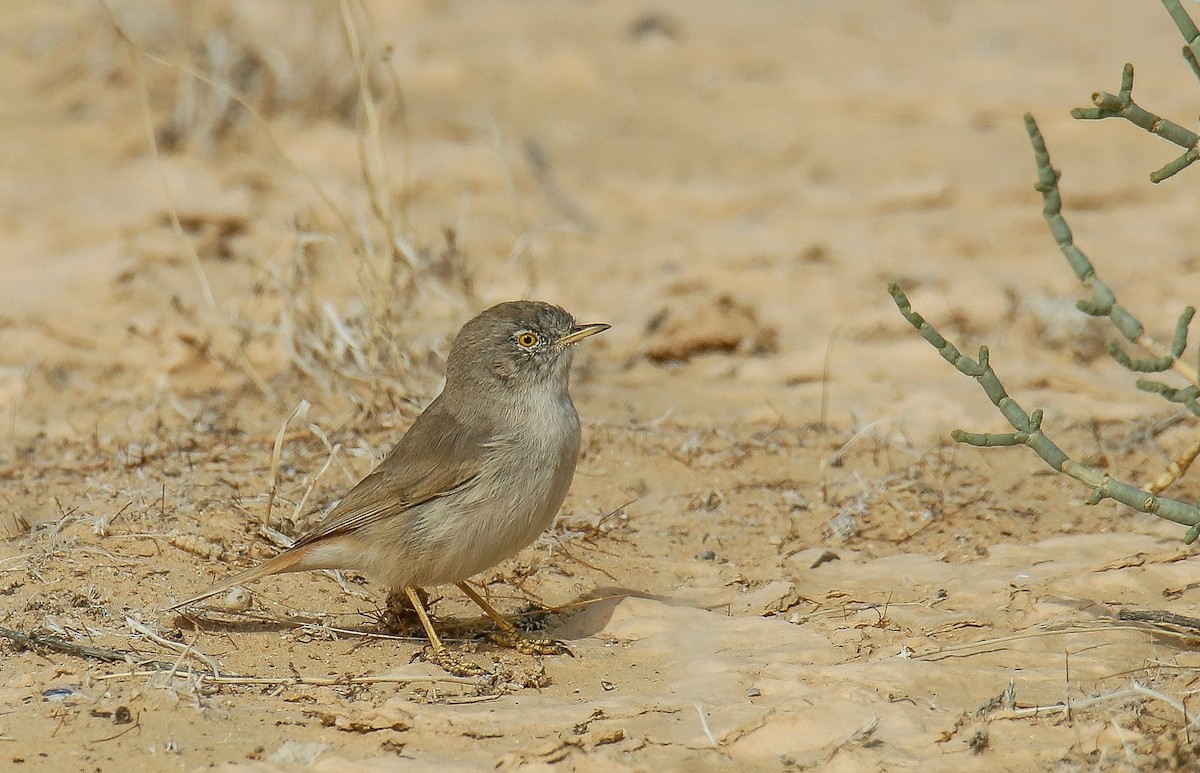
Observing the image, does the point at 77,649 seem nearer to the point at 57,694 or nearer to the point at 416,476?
the point at 57,694

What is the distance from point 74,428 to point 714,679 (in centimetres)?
389

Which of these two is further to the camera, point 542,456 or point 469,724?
point 542,456

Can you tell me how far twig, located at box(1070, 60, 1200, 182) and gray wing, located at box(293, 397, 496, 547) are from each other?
2446 mm

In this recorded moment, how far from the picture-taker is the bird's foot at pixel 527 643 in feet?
17.0

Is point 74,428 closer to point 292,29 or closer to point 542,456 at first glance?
point 542,456

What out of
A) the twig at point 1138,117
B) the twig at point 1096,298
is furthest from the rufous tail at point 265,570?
the twig at point 1138,117

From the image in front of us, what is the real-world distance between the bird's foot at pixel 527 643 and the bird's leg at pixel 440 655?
222 millimetres

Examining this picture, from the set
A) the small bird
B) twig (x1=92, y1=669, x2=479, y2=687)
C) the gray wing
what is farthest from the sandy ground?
the gray wing

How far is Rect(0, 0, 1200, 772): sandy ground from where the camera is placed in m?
4.41

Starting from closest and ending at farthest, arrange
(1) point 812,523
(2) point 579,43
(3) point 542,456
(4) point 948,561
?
(3) point 542,456
(4) point 948,561
(1) point 812,523
(2) point 579,43

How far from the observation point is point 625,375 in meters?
8.09

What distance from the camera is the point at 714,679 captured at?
4.70 metres

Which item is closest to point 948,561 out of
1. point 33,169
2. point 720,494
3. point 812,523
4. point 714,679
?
point 812,523

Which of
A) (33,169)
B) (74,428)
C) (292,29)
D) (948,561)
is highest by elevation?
(292,29)
